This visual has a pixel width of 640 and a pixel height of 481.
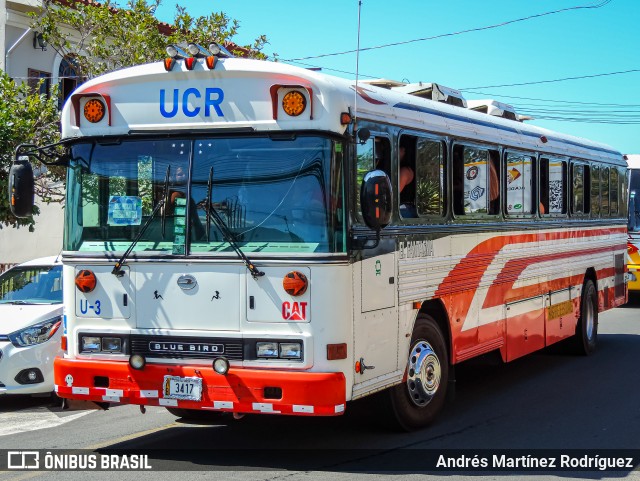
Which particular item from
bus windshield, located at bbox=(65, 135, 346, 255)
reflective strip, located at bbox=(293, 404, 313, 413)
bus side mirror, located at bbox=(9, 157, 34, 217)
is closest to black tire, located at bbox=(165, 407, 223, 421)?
bus windshield, located at bbox=(65, 135, 346, 255)

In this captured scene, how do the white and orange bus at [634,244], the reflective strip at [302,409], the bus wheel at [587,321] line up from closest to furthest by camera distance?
the reflective strip at [302,409] < the bus wheel at [587,321] < the white and orange bus at [634,244]

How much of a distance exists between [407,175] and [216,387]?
257cm

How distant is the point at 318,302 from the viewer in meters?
6.97

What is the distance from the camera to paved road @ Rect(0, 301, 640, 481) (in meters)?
7.36

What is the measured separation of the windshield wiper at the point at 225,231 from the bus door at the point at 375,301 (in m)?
0.77

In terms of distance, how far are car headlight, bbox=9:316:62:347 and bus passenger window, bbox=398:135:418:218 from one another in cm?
422

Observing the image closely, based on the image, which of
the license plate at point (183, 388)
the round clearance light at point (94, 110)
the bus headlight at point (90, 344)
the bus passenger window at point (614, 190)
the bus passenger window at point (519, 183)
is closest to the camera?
the license plate at point (183, 388)

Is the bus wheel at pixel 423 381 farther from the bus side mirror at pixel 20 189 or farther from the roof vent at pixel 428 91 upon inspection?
the bus side mirror at pixel 20 189

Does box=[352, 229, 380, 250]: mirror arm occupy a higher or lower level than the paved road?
higher

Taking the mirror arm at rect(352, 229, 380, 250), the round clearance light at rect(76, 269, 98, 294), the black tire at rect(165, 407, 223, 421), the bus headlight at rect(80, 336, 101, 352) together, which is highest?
the mirror arm at rect(352, 229, 380, 250)

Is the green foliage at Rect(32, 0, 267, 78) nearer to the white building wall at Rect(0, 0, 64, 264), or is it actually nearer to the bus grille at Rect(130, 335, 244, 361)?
the white building wall at Rect(0, 0, 64, 264)

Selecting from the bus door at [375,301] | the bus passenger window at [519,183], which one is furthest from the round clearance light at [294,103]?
the bus passenger window at [519,183]

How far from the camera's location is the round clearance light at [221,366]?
705 centimetres

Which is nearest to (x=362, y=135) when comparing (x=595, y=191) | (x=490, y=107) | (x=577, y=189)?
(x=490, y=107)
